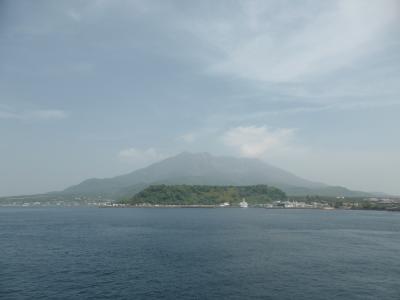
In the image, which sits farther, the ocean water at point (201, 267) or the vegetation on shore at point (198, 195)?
the vegetation on shore at point (198, 195)

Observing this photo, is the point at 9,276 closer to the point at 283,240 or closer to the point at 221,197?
the point at 283,240

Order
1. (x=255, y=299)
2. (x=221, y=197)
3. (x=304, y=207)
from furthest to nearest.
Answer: (x=221, y=197) → (x=304, y=207) → (x=255, y=299)

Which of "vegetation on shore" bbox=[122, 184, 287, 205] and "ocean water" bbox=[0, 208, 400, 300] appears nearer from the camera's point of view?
"ocean water" bbox=[0, 208, 400, 300]

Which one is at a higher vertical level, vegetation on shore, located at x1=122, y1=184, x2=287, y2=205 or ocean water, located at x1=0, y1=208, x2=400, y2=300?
vegetation on shore, located at x1=122, y1=184, x2=287, y2=205

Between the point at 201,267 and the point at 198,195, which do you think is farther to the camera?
the point at 198,195

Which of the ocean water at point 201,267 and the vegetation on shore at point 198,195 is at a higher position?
the vegetation on shore at point 198,195

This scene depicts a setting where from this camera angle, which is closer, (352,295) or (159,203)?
(352,295)

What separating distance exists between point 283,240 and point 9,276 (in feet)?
80.8

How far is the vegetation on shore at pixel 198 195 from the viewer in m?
114

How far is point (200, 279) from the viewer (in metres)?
21.3

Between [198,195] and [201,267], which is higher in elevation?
[198,195]

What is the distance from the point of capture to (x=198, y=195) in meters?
120

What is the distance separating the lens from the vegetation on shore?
376 feet

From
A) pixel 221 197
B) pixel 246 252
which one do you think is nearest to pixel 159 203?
pixel 221 197
